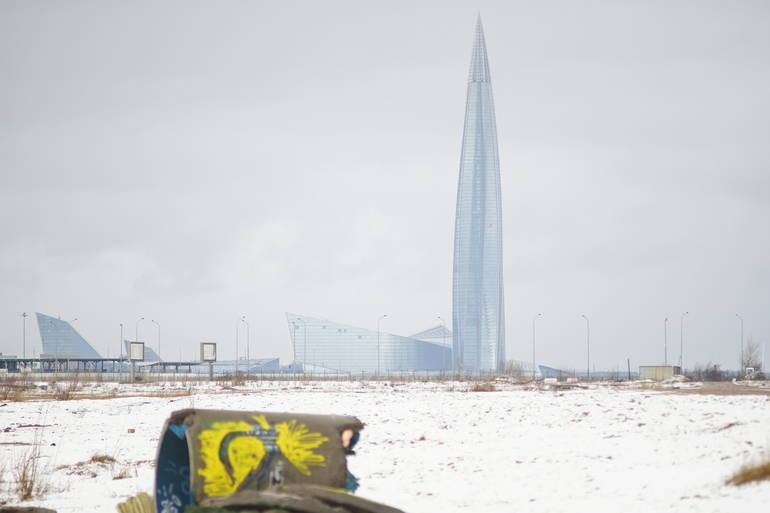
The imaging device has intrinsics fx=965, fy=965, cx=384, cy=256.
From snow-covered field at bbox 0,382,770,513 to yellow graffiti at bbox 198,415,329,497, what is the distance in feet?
15.6

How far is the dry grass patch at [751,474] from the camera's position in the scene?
512 inches

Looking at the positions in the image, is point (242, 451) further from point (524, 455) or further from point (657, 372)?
point (657, 372)

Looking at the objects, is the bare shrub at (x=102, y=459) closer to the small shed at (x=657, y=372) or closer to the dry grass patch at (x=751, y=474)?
the dry grass patch at (x=751, y=474)

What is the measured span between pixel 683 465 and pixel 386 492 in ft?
15.6

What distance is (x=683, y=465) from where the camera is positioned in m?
15.4

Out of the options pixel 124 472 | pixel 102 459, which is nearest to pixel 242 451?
pixel 124 472

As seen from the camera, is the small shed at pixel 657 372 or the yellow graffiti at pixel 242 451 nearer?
the yellow graffiti at pixel 242 451

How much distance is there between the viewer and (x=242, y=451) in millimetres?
9445

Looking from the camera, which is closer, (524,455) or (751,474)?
(751,474)

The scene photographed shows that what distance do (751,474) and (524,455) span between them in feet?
18.9

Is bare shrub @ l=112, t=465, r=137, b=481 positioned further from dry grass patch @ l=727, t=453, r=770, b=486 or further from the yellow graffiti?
dry grass patch @ l=727, t=453, r=770, b=486

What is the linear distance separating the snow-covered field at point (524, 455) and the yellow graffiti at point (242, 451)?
4756 millimetres

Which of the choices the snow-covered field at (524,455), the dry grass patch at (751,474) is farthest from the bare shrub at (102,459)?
the dry grass patch at (751,474)

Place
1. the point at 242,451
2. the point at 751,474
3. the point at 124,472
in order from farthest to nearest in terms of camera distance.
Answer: the point at 124,472 → the point at 751,474 → the point at 242,451
